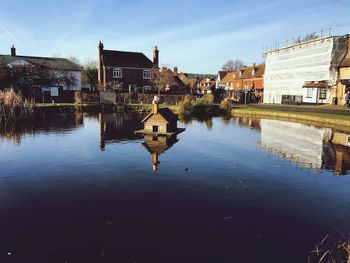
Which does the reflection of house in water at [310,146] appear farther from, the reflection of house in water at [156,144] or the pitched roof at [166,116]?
the pitched roof at [166,116]

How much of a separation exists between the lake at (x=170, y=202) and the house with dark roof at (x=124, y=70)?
40.3 m

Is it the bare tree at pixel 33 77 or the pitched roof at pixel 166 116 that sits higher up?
the bare tree at pixel 33 77

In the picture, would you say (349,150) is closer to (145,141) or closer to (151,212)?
(145,141)

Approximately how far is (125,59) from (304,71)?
109ft

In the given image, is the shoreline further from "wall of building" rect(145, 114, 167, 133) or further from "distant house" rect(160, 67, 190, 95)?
"distant house" rect(160, 67, 190, 95)

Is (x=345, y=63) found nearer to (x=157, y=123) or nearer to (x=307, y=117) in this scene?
(x=307, y=117)

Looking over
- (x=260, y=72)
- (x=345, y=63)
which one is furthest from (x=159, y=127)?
(x=260, y=72)

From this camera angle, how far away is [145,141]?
18297 millimetres

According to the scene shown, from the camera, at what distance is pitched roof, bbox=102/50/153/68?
2209 inches

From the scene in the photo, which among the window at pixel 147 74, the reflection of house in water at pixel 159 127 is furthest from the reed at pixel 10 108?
the window at pixel 147 74

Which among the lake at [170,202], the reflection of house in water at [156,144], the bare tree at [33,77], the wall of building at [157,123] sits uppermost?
the bare tree at [33,77]

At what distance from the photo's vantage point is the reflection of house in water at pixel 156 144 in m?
14.2

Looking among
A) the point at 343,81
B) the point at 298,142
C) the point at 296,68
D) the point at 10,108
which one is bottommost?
the point at 298,142

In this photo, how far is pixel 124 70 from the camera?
2228 inches
